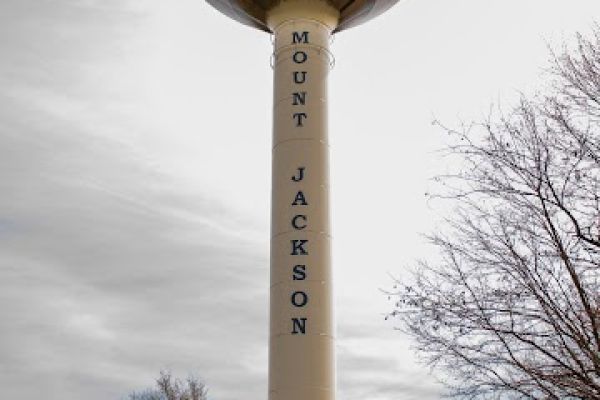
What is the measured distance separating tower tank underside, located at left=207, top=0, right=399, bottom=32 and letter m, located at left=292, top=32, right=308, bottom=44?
138cm

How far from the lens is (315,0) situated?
27219 millimetres

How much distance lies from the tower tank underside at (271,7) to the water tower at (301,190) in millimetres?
39

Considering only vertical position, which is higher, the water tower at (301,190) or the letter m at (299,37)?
the letter m at (299,37)

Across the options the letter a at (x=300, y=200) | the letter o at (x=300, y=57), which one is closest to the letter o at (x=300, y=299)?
the letter a at (x=300, y=200)

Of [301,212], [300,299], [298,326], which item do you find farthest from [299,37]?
[298,326]

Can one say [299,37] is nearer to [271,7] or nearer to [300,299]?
[271,7]

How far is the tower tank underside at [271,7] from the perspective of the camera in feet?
90.9

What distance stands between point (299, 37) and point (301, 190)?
216 inches

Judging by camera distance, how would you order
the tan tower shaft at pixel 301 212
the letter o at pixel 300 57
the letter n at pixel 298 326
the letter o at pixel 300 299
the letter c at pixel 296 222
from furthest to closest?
the letter o at pixel 300 57, the letter c at pixel 296 222, the letter o at pixel 300 299, the letter n at pixel 298 326, the tan tower shaft at pixel 301 212

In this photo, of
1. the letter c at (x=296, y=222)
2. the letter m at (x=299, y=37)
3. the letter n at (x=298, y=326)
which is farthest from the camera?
the letter m at (x=299, y=37)

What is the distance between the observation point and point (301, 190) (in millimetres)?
24969

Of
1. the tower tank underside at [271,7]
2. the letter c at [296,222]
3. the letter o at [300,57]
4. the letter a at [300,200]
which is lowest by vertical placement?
the letter c at [296,222]

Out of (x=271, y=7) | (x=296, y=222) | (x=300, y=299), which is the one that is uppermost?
(x=271, y=7)

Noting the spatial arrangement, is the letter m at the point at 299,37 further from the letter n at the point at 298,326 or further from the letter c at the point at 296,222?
the letter n at the point at 298,326
